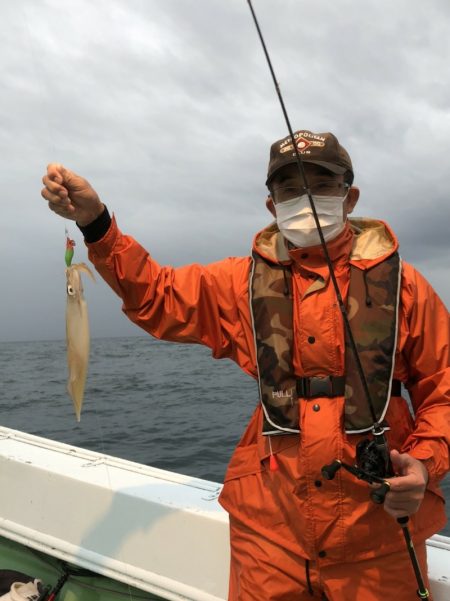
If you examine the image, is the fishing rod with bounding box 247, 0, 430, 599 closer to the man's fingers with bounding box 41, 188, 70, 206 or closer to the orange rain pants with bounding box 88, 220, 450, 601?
the orange rain pants with bounding box 88, 220, 450, 601

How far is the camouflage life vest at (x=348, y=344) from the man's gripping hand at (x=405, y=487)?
0.66ft

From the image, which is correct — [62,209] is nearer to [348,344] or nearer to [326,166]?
[326,166]

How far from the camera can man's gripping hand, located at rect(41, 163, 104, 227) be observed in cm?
225

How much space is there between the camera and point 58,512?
3.87m

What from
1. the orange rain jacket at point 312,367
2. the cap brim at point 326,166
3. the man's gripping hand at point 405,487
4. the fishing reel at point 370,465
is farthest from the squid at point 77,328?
the man's gripping hand at point 405,487

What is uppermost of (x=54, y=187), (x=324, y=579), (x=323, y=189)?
(x=54, y=187)

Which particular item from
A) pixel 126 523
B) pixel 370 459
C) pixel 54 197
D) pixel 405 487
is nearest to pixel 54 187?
pixel 54 197

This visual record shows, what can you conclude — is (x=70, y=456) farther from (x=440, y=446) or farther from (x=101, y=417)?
(x=101, y=417)

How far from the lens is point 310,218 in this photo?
2.45 m

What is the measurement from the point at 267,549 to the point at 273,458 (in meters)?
0.36

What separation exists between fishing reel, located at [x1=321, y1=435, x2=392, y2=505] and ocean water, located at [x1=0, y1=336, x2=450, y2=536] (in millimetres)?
4819

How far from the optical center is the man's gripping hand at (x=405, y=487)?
77.9 inches

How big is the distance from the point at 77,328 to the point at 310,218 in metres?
1.11

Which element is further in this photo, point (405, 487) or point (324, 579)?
point (324, 579)
